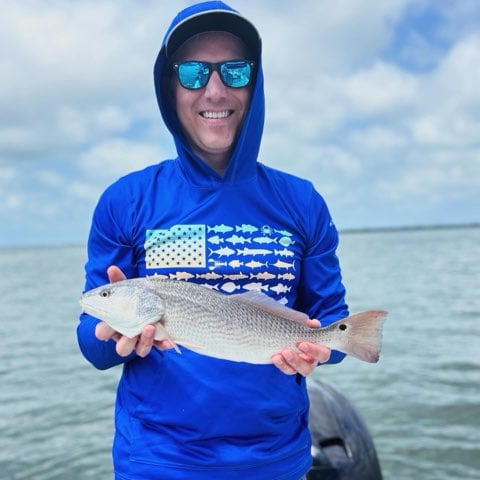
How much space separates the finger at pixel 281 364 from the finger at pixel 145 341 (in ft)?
2.07

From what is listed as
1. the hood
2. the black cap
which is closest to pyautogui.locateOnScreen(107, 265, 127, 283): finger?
the hood

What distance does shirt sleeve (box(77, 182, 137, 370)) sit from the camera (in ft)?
10.4

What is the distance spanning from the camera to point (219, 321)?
121 inches

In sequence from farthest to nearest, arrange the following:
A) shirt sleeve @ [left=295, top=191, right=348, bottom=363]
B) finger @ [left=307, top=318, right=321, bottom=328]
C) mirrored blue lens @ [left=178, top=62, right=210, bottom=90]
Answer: shirt sleeve @ [left=295, top=191, right=348, bottom=363], mirrored blue lens @ [left=178, top=62, right=210, bottom=90], finger @ [left=307, top=318, right=321, bottom=328]

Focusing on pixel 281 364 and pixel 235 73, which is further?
pixel 235 73

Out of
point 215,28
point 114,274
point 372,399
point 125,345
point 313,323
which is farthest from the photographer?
point 372,399

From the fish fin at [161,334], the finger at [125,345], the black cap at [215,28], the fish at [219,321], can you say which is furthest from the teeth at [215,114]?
the finger at [125,345]

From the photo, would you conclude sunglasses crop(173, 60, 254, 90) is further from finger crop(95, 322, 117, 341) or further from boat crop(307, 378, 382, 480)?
boat crop(307, 378, 382, 480)

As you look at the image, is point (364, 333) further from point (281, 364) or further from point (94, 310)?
point (94, 310)

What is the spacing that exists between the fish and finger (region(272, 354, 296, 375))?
42 mm

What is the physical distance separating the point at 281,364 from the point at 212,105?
4.74ft

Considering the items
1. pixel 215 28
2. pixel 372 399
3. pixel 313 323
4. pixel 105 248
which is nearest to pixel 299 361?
pixel 313 323

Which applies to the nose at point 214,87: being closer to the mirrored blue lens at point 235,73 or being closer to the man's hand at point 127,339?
the mirrored blue lens at point 235,73

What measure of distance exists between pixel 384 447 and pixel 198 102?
26.7 feet
